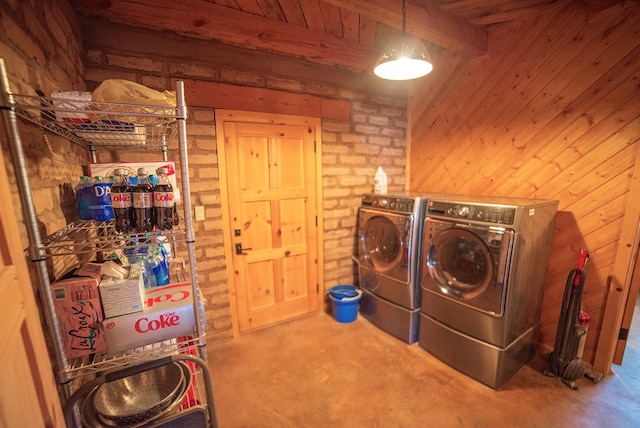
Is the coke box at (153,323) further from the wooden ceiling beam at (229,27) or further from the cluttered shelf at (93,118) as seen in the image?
the wooden ceiling beam at (229,27)

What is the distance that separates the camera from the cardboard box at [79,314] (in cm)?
91

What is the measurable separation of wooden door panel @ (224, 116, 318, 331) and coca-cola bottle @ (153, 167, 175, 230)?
124 centimetres

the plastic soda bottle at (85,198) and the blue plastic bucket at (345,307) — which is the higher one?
the plastic soda bottle at (85,198)

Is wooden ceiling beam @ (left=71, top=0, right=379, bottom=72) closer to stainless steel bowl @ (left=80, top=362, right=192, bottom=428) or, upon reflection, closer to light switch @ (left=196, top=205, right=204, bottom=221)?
light switch @ (left=196, top=205, right=204, bottom=221)

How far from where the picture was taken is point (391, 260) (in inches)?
96.0

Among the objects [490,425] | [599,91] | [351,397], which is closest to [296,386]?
[351,397]

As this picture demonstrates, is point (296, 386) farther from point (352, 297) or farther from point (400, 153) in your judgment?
point (400, 153)

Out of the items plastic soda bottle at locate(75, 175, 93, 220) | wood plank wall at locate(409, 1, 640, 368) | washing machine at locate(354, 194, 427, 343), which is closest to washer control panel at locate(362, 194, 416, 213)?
washing machine at locate(354, 194, 427, 343)

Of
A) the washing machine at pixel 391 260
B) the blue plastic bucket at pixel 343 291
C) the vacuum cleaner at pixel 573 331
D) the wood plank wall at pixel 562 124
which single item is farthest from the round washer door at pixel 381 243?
the vacuum cleaner at pixel 573 331

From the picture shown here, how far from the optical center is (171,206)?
1.01 meters

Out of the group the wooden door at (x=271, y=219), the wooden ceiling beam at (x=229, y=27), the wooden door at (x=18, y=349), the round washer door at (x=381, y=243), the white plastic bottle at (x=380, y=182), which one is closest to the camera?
the wooden door at (x=18, y=349)

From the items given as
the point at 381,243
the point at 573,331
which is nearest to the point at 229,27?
the point at 381,243

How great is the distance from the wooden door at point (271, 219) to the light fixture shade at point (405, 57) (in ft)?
3.06

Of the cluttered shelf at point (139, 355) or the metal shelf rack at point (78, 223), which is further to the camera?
the cluttered shelf at point (139, 355)
